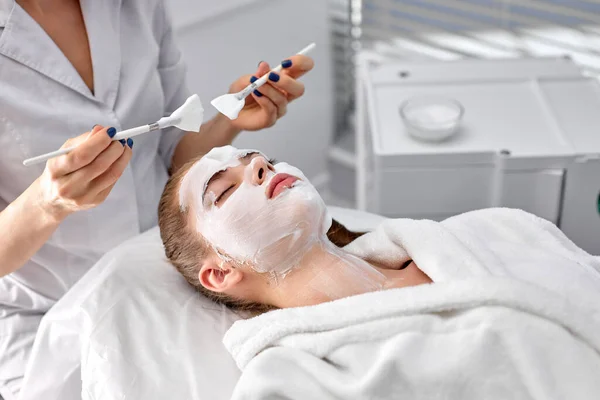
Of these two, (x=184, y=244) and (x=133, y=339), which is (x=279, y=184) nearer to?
(x=184, y=244)

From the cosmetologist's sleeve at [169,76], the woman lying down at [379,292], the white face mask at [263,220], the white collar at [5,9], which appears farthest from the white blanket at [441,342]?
the white collar at [5,9]

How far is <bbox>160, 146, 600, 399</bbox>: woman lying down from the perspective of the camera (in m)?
0.96

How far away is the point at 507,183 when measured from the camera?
144 cm

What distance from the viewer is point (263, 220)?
3.51ft

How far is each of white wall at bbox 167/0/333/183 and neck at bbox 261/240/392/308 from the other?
785mm

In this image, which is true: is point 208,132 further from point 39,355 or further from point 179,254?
point 39,355

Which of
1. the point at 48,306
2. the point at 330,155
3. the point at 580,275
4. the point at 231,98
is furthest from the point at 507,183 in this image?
the point at 330,155

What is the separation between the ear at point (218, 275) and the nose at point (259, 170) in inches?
5.7

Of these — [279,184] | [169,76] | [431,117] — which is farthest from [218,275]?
[431,117]

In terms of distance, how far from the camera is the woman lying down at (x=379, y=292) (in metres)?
0.96

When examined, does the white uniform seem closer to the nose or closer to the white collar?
the white collar

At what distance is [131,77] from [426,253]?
0.63m

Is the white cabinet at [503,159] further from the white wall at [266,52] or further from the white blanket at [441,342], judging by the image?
the white wall at [266,52]

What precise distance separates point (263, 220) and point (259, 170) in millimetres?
99
